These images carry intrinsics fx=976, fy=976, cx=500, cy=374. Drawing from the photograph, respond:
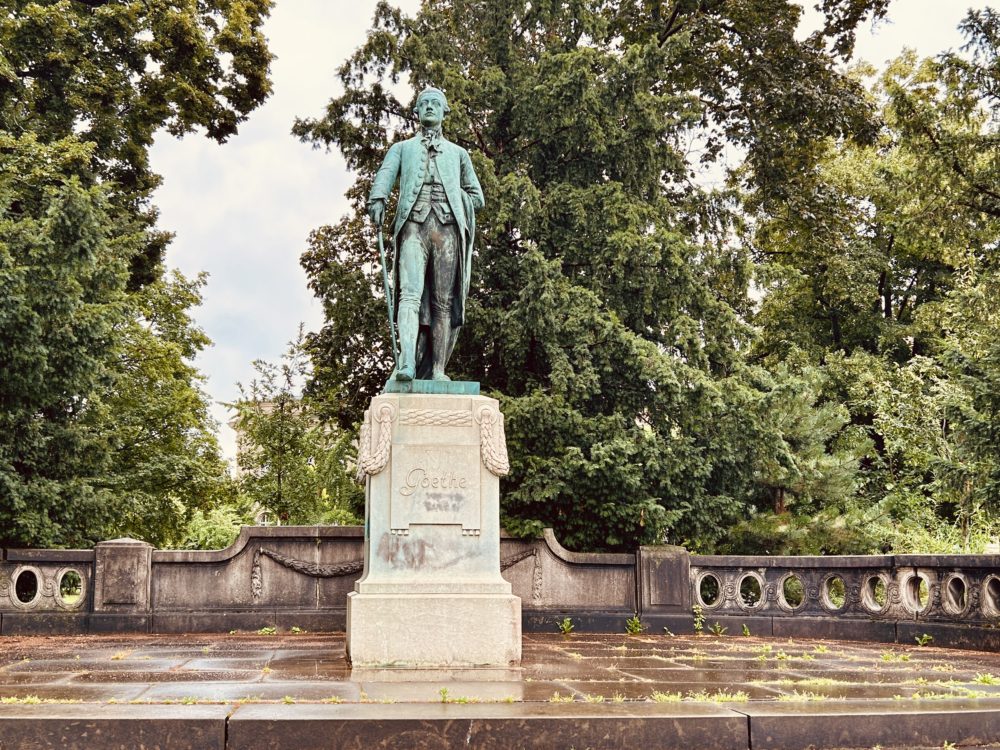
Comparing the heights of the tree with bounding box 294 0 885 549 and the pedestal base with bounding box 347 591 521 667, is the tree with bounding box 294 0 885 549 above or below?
above

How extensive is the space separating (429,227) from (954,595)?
278 inches

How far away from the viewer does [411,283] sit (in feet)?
30.7

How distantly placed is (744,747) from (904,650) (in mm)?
5705

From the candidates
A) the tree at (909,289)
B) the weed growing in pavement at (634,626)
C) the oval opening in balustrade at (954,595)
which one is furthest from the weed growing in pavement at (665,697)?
the tree at (909,289)

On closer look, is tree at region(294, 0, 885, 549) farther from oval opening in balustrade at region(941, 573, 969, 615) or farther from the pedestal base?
the pedestal base

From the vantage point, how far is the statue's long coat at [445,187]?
30.7ft

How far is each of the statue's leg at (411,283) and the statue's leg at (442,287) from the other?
153 millimetres

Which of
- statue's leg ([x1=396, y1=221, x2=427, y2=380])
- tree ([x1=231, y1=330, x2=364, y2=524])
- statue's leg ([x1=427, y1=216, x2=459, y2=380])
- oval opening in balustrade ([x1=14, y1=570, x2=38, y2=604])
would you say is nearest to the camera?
statue's leg ([x1=396, y1=221, x2=427, y2=380])

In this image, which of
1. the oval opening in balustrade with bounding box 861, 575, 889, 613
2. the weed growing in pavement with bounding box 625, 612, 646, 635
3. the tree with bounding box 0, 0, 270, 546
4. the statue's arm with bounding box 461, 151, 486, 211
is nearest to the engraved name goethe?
the statue's arm with bounding box 461, 151, 486, 211

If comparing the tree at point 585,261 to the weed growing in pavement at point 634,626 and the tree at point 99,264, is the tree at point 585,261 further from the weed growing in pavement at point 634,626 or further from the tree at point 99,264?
the tree at point 99,264

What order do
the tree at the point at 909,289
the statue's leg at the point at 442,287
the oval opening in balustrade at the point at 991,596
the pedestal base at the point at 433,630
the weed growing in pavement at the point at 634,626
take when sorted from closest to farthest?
1. the pedestal base at the point at 433,630
2. the statue's leg at the point at 442,287
3. the oval opening in balustrade at the point at 991,596
4. the weed growing in pavement at the point at 634,626
5. the tree at the point at 909,289

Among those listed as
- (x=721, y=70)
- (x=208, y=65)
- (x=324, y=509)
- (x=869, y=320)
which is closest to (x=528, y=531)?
(x=324, y=509)

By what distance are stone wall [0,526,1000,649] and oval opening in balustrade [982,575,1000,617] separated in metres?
0.38

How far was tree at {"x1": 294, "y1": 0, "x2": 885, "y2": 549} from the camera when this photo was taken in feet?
46.6
